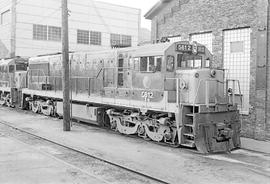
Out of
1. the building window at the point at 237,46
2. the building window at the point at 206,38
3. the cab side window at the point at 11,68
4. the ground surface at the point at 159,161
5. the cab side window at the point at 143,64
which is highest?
the building window at the point at 206,38

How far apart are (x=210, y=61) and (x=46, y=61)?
10.4 m

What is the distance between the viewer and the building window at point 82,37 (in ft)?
140

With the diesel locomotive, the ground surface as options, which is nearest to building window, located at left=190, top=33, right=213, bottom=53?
the diesel locomotive

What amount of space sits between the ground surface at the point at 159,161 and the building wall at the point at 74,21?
2753 centimetres

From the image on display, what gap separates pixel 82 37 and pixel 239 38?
31.4 m

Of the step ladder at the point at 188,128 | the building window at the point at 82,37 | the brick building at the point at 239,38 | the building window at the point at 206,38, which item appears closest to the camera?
the step ladder at the point at 188,128

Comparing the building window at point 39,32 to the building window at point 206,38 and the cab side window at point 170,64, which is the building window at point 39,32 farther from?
the cab side window at point 170,64

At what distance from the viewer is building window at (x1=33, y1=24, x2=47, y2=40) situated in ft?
129

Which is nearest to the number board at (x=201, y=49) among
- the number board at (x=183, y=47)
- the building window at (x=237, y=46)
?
Result: the number board at (x=183, y=47)

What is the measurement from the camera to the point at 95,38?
44500 mm

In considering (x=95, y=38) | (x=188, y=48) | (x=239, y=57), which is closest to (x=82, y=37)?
(x=95, y=38)

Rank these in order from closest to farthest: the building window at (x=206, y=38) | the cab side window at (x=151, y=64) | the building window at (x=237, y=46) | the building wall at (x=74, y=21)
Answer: the cab side window at (x=151, y=64), the building window at (x=237, y=46), the building window at (x=206, y=38), the building wall at (x=74, y=21)

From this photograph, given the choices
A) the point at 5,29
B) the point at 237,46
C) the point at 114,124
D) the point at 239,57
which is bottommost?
the point at 114,124

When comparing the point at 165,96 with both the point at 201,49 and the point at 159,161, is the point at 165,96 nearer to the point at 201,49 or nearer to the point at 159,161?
the point at 201,49
